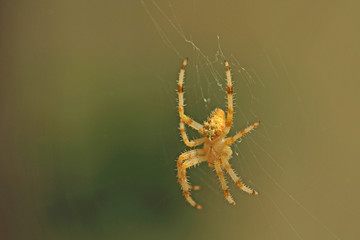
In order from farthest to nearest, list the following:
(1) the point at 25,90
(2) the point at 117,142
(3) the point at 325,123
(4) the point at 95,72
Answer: (1) the point at 25,90, (4) the point at 95,72, (2) the point at 117,142, (3) the point at 325,123

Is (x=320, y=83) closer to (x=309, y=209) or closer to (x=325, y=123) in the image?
(x=325, y=123)

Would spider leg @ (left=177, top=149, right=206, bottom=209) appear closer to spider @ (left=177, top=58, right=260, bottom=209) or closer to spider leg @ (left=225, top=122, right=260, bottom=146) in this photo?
spider @ (left=177, top=58, right=260, bottom=209)

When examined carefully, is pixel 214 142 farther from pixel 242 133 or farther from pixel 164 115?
pixel 164 115

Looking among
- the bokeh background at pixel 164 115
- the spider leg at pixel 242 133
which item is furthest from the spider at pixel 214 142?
the bokeh background at pixel 164 115

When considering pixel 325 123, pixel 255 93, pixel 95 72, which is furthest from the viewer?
pixel 95 72

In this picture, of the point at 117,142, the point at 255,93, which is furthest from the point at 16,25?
the point at 255,93

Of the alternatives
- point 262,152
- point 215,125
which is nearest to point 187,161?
point 215,125

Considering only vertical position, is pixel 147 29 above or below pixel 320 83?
above
